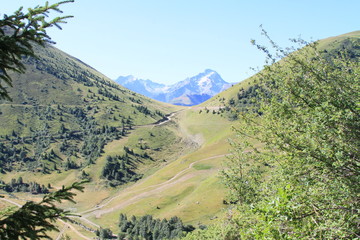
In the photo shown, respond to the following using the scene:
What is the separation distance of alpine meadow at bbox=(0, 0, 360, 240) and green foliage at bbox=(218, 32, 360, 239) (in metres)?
0.08

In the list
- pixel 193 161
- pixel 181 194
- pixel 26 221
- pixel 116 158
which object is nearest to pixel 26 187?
pixel 116 158

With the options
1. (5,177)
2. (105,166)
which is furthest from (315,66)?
(5,177)

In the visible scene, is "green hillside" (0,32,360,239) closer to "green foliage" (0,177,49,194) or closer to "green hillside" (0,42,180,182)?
"green hillside" (0,42,180,182)

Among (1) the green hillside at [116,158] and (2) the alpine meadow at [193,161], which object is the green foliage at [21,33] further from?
(1) the green hillside at [116,158]

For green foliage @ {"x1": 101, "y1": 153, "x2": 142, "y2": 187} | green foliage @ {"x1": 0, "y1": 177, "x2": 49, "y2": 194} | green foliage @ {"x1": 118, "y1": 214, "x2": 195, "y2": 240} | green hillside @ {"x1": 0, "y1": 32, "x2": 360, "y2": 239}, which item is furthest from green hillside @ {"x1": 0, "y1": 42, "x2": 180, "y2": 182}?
green foliage @ {"x1": 118, "y1": 214, "x2": 195, "y2": 240}

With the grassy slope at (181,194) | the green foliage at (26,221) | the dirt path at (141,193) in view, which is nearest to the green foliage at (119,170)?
the grassy slope at (181,194)

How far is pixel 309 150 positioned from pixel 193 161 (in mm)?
108353

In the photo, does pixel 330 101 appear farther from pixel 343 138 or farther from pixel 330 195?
pixel 330 195

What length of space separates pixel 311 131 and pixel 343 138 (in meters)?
1.51

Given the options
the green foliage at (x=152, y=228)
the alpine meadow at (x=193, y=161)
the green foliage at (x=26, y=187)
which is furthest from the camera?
the green foliage at (x=26, y=187)

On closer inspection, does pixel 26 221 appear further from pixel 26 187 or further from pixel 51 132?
→ pixel 51 132

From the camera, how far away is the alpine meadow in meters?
9.23

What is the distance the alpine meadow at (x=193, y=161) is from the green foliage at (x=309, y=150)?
82 mm

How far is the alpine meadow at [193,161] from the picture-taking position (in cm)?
923
